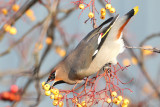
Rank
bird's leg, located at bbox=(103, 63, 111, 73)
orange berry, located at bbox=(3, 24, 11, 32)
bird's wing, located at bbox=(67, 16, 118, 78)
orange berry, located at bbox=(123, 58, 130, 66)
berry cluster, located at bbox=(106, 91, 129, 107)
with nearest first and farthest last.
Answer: berry cluster, located at bbox=(106, 91, 129, 107) → bird's leg, located at bbox=(103, 63, 111, 73) → bird's wing, located at bbox=(67, 16, 118, 78) → orange berry, located at bbox=(3, 24, 11, 32) → orange berry, located at bbox=(123, 58, 130, 66)

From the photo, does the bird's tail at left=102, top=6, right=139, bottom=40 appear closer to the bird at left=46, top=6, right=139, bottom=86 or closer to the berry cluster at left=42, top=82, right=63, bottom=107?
the bird at left=46, top=6, right=139, bottom=86

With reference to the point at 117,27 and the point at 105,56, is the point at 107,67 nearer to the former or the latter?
the point at 105,56

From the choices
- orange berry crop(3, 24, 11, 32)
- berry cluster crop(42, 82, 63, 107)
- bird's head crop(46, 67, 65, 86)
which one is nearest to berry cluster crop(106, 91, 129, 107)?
berry cluster crop(42, 82, 63, 107)

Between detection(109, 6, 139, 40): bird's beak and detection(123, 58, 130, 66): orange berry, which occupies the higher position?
detection(123, 58, 130, 66): orange berry

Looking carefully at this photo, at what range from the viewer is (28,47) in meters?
3.74

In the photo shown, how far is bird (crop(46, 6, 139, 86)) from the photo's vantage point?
204 cm

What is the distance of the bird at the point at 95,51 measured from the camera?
6.71 ft

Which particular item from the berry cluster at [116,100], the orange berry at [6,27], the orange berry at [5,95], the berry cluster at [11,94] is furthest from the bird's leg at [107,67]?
the orange berry at [5,95]

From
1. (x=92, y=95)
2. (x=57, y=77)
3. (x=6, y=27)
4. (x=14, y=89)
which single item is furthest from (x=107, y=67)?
(x=14, y=89)

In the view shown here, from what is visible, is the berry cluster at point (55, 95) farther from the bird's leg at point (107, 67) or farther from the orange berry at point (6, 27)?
the orange berry at point (6, 27)

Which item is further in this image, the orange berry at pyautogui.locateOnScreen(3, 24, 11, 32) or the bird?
the orange berry at pyautogui.locateOnScreen(3, 24, 11, 32)

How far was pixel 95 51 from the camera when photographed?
2082mm

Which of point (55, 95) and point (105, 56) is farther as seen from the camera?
point (105, 56)

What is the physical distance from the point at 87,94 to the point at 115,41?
17.1 inches
